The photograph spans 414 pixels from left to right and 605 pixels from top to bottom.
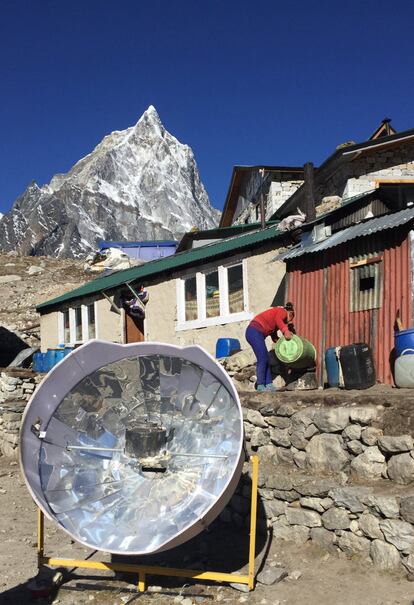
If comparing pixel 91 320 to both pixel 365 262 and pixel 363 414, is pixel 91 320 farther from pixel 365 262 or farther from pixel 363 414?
pixel 363 414

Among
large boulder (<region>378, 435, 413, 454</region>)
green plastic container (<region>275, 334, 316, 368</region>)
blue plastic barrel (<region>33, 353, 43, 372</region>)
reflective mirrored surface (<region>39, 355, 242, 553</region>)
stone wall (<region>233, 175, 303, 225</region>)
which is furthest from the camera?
stone wall (<region>233, 175, 303, 225</region>)

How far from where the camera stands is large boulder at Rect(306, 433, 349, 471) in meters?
7.07

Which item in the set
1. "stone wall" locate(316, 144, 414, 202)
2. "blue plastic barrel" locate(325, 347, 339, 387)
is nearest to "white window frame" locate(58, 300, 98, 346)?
"stone wall" locate(316, 144, 414, 202)

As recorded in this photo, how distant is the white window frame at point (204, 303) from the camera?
13.0 metres

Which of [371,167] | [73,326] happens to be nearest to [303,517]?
[371,167]

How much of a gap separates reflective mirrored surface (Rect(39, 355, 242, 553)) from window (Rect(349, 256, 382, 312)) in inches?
161

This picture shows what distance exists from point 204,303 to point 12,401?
20.9 feet

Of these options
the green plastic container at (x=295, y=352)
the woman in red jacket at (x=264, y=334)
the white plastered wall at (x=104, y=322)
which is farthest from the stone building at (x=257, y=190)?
the green plastic container at (x=295, y=352)

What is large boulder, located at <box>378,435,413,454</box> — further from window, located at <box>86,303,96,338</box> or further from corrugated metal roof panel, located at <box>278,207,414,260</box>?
window, located at <box>86,303,96,338</box>

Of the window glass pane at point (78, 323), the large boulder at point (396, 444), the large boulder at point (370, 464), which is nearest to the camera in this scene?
the large boulder at point (396, 444)

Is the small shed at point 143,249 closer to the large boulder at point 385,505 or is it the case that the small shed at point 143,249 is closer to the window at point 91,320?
the window at point 91,320

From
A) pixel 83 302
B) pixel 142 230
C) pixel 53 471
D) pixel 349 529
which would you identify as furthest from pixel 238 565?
pixel 142 230

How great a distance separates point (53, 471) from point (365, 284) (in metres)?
5.97

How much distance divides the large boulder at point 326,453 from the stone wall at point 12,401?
9966 millimetres
